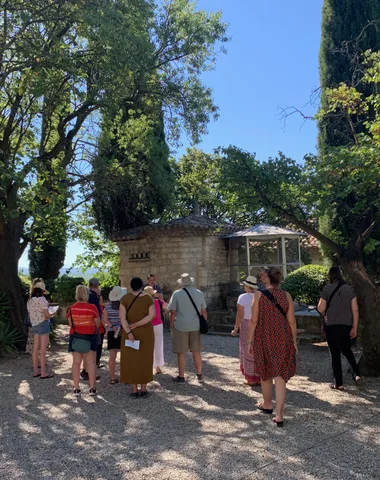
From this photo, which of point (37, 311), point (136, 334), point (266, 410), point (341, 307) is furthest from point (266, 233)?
point (266, 410)

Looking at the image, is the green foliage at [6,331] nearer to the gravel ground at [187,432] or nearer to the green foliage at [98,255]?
the gravel ground at [187,432]

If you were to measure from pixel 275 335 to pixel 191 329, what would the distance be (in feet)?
7.20

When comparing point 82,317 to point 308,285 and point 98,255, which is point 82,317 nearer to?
point 308,285

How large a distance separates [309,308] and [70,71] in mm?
7635

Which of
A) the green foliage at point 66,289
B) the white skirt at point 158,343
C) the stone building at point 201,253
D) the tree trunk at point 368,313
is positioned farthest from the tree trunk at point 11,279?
the tree trunk at point 368,313

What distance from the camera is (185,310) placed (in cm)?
689

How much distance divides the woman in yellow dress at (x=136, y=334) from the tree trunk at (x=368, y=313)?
10.7 ft

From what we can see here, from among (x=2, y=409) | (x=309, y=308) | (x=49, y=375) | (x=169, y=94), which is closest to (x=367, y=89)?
(x=169, y=94)

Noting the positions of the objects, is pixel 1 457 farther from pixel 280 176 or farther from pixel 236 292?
pixel 236 292

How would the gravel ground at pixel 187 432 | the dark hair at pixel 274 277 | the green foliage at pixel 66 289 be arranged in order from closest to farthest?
the gravel ground at pixel 187 432
the dark hair at pixel 274 277
the green foliage at pixel 66 289

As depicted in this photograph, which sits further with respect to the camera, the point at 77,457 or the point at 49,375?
the point at 49,375

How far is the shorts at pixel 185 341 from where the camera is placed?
22.5ft

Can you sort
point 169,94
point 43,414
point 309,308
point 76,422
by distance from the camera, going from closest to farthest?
point 76,422 → point 43,414 → point 309,308 → point 169,94

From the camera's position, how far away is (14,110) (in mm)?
10180
